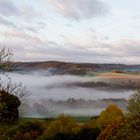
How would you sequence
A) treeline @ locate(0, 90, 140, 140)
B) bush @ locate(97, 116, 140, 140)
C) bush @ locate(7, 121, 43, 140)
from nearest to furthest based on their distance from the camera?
bush @ locate(97, 116, 140, 140) → treeline @ locate(0, 90, 140, 140) → bush @ locate(7, 121, 43, 140)

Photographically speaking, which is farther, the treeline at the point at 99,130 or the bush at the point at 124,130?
the treeline at the point at 99,130

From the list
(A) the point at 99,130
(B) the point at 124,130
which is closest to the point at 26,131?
(A) the point at 99,130

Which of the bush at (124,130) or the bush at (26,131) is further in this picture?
the bush at (26,131)

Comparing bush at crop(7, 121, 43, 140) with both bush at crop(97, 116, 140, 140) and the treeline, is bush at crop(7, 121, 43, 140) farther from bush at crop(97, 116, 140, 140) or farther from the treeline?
bush at crop(97, 116, 140, 140)

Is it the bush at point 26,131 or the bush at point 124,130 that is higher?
the bush at point 124,130

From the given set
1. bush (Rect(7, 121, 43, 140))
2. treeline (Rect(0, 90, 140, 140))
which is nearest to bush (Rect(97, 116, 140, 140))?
treeline (Rect(0, 90, 140, 140))

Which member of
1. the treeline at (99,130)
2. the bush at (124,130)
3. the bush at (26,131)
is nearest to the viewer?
the bush at (124,130)

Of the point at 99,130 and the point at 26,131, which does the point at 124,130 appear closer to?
the point at 99,130

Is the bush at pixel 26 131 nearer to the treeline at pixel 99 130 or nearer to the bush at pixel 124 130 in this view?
the treeline at pixel 99 130

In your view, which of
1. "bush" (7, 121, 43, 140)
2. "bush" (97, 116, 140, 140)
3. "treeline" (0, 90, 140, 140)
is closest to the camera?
"bush" (97, 116, 140, 140)

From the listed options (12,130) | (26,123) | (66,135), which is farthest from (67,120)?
(66,135)

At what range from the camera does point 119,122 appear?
26.9 meters

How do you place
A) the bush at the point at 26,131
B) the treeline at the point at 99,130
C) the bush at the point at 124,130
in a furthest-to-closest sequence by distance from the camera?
the bush at the point at 26,131, the treeline at the point at 99,130, the bush at the point at 124,130

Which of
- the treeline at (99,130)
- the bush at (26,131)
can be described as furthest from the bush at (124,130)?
the bush at (26,131)
